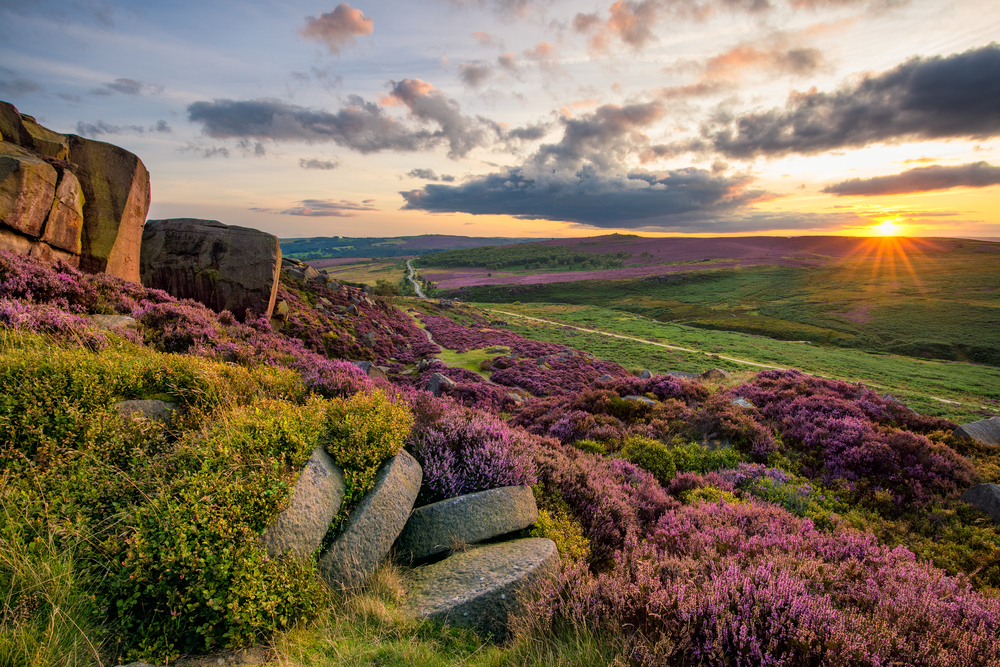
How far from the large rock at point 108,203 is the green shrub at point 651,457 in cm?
1748

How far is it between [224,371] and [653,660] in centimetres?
779

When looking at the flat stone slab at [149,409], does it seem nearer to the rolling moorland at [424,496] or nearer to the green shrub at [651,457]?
the rolling moorland at [424,496]

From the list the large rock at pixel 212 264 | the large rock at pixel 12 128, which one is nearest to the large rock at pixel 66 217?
the large rock at pixel 12 128

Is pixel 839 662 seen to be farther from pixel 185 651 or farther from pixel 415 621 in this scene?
pixel 185 651

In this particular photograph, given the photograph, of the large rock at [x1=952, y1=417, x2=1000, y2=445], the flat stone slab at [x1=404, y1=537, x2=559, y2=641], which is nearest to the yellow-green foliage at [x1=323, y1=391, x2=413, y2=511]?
the flat stone slab at [x1=404, y1=537, x2=559, y2=641]

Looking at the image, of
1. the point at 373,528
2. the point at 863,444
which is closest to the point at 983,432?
the point at 863,444

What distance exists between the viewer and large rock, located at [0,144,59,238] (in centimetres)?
1080

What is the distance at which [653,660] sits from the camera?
12.6ft

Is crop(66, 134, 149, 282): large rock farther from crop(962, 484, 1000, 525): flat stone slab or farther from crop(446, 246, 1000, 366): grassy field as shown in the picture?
crop(446, 246, 1000, 366): grassy field

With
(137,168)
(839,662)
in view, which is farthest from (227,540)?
(137,168)

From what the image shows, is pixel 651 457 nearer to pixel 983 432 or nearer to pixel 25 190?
pixel 983 432

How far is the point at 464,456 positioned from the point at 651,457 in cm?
575

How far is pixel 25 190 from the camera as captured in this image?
11148mm

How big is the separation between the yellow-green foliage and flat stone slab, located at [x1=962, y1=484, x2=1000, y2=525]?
1170 cm
